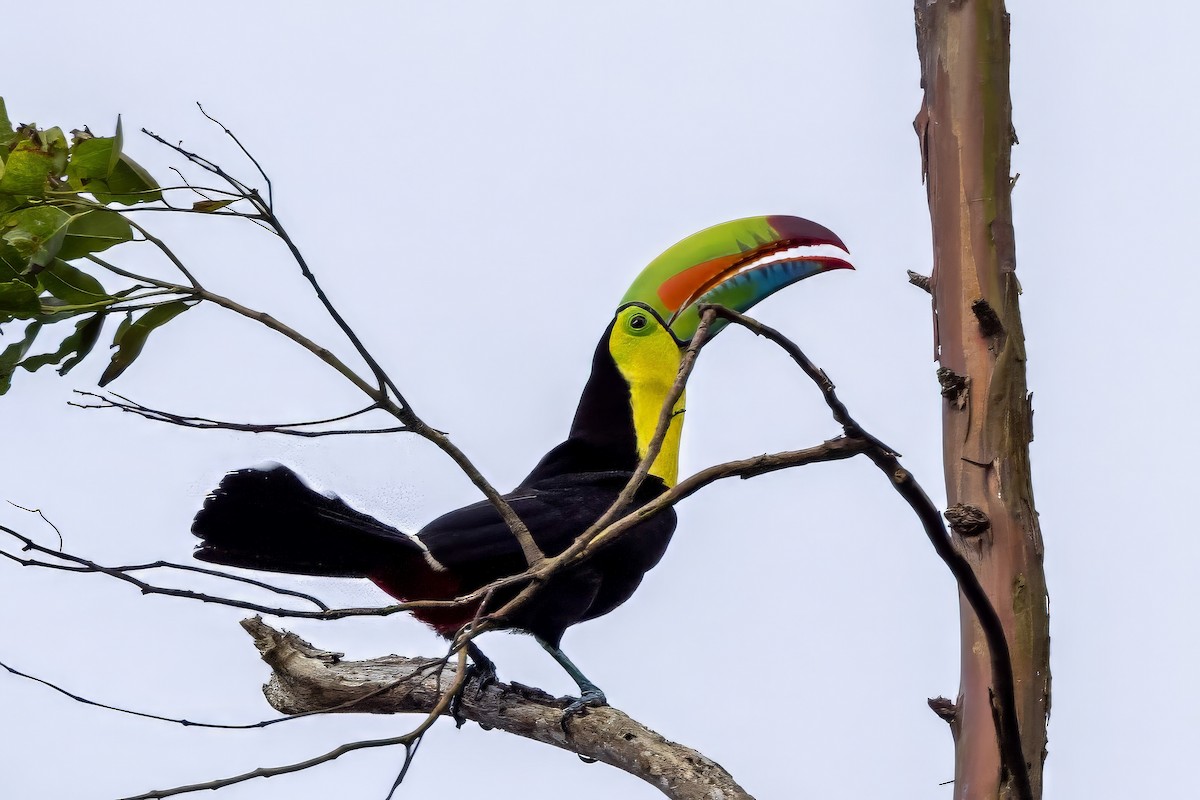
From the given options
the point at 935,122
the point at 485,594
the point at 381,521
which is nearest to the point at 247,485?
the point at 381,521

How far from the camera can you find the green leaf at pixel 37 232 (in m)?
1.44

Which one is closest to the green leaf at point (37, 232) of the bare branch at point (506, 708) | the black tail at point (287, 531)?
the black tail at point (287, 531)

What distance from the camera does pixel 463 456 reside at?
4.37ft

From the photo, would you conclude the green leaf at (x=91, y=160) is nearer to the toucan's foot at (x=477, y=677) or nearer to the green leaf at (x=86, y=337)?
the green leaf at (x=86, y=337)

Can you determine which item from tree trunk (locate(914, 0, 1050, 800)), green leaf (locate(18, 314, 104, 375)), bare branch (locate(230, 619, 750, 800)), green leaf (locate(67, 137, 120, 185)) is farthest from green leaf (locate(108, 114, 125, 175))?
tree trunk (locate(914, 0, 1050, 800))

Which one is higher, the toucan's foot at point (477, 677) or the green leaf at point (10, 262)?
the green leaf at point (10, 262)

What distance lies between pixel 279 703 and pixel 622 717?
2.84 ft

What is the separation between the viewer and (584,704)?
197cm

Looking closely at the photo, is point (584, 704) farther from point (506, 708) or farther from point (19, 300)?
point (19, 300)

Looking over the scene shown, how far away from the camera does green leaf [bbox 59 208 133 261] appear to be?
1483mm

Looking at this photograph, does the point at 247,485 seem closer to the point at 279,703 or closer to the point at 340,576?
the point at 340,576

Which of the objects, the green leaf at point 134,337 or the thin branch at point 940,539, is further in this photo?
the green leaf at point 134,337

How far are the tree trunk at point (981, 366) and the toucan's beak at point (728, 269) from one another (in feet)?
2.25

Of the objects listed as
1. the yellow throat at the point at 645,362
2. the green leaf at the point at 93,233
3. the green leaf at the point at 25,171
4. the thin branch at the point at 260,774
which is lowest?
the thin branch at the point at 260,774
